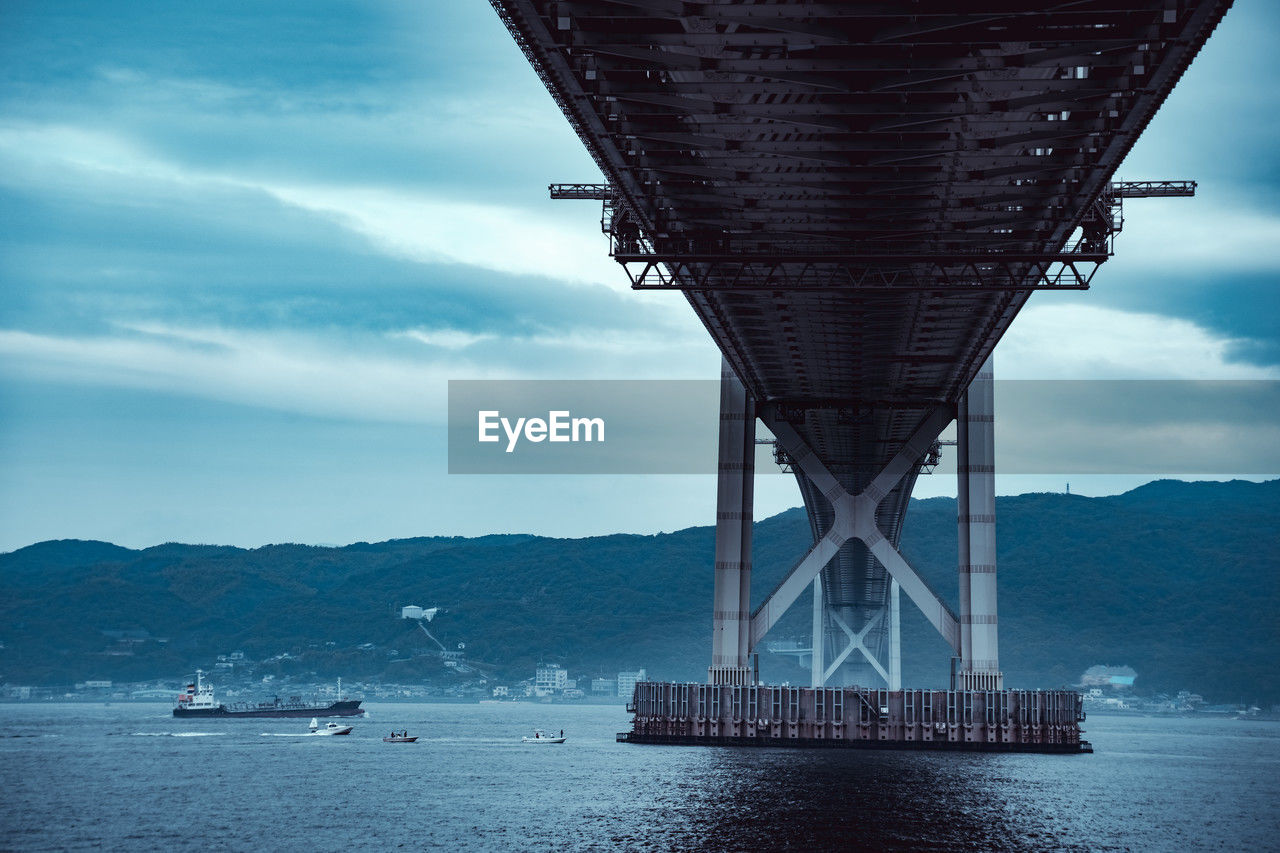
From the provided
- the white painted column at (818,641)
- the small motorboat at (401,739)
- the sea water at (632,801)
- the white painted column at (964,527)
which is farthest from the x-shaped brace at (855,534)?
the small motorboat at (401,739)

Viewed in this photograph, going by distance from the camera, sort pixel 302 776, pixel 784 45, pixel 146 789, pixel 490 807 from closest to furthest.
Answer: pixel 784 45 → pixel 490 807 → pixel 146 789 → pixel 302 776

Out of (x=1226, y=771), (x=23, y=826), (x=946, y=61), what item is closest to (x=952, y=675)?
(x=1226, y=771)

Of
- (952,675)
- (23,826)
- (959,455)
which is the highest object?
(959,455)

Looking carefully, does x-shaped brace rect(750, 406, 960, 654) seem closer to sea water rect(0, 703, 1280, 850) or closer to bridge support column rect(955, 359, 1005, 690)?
bridge support column rect(955, 359, 1005, 690)

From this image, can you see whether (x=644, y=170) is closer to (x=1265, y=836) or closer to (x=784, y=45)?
(x=784, y=45)

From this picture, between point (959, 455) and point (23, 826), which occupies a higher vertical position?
point (959, 455)

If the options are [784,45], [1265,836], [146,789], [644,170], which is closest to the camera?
[784,45]

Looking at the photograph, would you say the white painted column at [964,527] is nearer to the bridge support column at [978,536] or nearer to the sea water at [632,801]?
the bridge support column at [978,536]

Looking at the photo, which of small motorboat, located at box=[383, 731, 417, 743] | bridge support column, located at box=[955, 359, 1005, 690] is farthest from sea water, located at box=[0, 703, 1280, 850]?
small motorboat, located at box=[383, 731, 417, 743]
